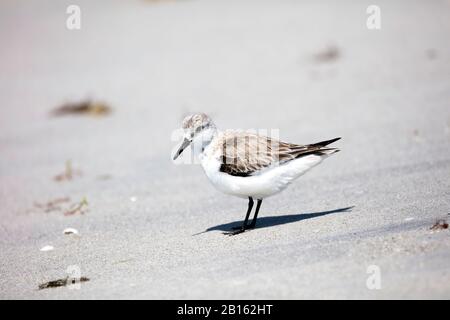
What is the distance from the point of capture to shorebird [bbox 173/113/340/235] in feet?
23.7

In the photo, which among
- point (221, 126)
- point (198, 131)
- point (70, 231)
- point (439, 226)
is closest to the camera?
point (439, 226)

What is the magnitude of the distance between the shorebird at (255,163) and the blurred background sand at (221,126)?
1.61 ft

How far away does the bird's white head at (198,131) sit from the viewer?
301 inches

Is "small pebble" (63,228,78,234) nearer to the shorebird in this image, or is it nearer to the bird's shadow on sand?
the bird's shadow on sand

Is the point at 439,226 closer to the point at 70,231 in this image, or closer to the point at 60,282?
the point at 60,282

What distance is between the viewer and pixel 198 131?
7.64 m

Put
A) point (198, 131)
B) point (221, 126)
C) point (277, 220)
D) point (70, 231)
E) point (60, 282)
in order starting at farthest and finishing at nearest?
point (221, 126), point (70, 231), point (277, 220), point (198, 131), point (60, 282)

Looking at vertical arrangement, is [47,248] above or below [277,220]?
below

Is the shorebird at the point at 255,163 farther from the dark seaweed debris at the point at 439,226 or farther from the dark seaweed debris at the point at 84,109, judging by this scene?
the dark seaweed debris at the point at 84,109

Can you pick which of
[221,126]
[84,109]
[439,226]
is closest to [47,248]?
[439,226]

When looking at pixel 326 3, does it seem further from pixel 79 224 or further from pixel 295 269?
pixel 295 269

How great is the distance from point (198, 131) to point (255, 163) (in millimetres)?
799

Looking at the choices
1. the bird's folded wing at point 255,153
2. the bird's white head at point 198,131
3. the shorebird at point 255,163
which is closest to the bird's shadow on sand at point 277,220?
the shorebird at point 255,163
